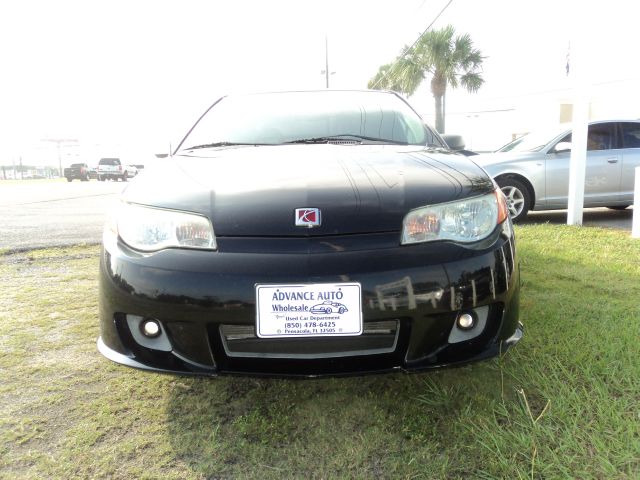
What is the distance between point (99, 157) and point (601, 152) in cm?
3102

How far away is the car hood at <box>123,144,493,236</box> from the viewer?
1517 millimetres

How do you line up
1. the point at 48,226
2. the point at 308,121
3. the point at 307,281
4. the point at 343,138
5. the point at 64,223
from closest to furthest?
the point at 307,281, the point at 343,138, the point at 308,121, the point at 48,226, the point at 64,223

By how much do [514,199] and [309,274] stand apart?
517 centimetres

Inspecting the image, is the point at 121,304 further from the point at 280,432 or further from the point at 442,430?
the point at 442,430

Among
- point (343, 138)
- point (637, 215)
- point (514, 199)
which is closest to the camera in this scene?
point (343, 138)

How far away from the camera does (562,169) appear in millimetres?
5980

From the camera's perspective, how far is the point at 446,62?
53.2ft

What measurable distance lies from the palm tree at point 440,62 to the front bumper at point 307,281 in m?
15.8

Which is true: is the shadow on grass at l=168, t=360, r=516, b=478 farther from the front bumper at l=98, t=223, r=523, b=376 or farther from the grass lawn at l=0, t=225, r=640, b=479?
the front bumper at l=98, t=223, r=523, b=376

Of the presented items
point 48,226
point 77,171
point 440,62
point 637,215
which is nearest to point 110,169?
point 77,171

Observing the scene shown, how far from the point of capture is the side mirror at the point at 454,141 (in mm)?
2645

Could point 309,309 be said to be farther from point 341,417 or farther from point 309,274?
point 341,417

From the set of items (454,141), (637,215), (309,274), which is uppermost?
(454,141)

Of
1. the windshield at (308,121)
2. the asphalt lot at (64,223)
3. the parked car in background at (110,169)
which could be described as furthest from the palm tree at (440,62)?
the parked car in background at (110,169)
